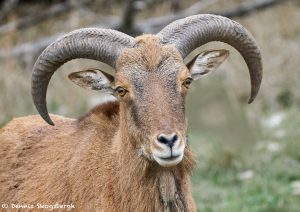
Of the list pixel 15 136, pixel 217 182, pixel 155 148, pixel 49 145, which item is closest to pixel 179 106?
pixel 155 148

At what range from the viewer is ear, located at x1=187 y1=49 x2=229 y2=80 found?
26.0 ft

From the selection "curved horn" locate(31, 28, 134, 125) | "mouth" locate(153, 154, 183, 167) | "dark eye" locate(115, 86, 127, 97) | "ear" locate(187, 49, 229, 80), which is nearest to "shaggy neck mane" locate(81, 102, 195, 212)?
"dark eye" locate(115, 86, 127, 97)

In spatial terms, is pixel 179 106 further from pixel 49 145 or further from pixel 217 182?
pixel 217 182

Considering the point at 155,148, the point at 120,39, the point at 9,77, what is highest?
the point at 9,77

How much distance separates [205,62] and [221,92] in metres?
7.19

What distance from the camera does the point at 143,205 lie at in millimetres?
7262

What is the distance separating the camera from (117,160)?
7520 millimetres

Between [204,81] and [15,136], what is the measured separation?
753cm

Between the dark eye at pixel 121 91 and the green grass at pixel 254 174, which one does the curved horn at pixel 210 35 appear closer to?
the dark eye at pixel 121 91

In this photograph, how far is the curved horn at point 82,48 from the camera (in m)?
7.60

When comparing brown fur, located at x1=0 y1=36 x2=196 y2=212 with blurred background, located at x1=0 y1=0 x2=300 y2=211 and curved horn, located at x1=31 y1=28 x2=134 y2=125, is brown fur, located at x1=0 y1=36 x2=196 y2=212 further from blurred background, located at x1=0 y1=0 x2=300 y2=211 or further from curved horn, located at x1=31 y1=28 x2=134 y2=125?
blurred background, located at x1=0 y1=0 x2=300 y2=211

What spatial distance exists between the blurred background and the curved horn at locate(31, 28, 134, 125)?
380 centimetres

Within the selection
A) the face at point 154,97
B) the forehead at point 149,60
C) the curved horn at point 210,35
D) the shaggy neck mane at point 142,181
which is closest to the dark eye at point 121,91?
the face at point 154,97

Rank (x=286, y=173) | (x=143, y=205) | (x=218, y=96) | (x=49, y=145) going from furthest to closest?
(x=218, y=96) < (x=286, y=173) < (x=49, y=145) < (x=143, y=205)
